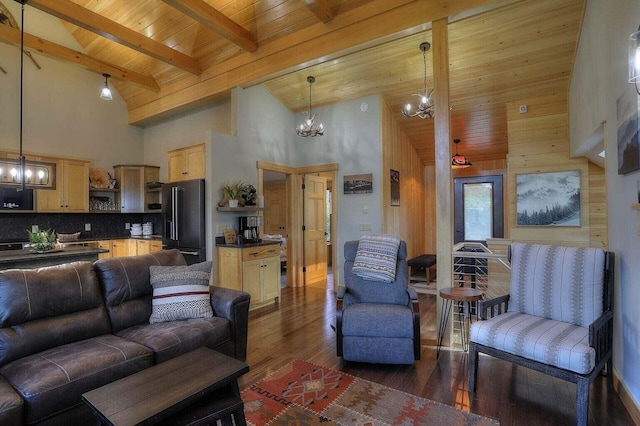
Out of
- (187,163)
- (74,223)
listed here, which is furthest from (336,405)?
(74,223)

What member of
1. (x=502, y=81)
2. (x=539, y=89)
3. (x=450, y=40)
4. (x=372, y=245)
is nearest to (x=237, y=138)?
(x=372, y=245)

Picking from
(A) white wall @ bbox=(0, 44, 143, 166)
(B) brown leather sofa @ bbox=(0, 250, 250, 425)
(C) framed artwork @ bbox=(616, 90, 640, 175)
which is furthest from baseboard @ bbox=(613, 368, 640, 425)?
(A) white wall @ bbox=(0, 44, 143, 166)

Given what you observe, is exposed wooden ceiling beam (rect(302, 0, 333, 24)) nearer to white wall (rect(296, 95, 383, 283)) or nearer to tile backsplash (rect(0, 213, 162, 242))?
white wall (rect(296, 95, 383, 283))

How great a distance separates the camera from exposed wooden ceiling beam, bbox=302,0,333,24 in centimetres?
364

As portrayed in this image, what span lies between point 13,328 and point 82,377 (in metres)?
0.67

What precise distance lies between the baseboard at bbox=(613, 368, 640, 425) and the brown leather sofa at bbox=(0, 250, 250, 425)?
2.68 m

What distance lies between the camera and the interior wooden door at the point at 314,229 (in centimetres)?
609

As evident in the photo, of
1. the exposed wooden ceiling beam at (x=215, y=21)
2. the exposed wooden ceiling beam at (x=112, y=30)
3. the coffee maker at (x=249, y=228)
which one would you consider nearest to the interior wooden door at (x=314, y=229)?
the coffee maker at (x=249, y=228)

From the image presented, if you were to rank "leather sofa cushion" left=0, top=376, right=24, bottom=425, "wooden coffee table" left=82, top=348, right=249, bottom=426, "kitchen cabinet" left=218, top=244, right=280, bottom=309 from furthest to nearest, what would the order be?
"kitchen cabinet" left=218, top=244, right=280, bottom=309
"leather sofa cushion" left=0, top=376, right=24, bottom=425
"wooden coffee table" left=82, top=348, right=249, bottom=426

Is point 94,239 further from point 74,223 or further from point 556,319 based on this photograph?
point 556,319

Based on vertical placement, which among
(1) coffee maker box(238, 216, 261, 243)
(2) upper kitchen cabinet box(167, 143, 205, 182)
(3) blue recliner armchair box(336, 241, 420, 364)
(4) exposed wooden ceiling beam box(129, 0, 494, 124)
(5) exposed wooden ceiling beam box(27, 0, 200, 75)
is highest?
(5) exposed wooden ceiling beam box(27, 0, 200, 75)

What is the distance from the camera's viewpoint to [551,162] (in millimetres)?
4848

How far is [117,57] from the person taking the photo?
224 inches

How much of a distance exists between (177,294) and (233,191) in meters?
2.33
